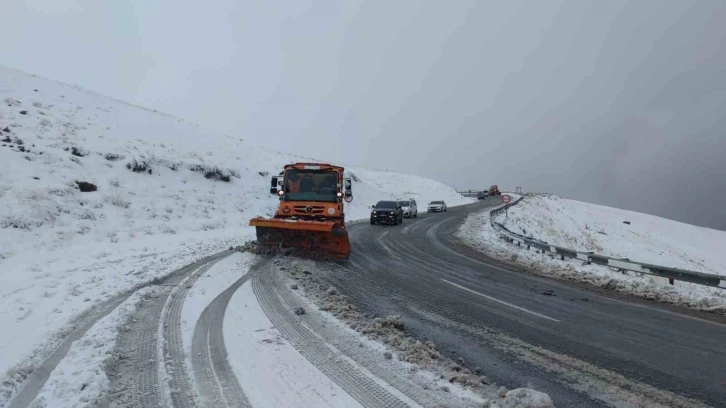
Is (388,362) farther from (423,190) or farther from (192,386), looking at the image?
(423,190)

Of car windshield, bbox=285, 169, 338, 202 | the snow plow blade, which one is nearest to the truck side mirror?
car windshield, bbox=285, 169, 338, 202

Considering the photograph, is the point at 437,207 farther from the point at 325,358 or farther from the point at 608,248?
the point at 325,358

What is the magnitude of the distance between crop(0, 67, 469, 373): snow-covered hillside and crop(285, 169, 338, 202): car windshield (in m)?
3.29

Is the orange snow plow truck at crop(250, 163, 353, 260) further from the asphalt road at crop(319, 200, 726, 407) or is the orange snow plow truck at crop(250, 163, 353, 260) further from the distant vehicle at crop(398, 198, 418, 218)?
the distant vehicle at crop(398, 198, 418, 218)

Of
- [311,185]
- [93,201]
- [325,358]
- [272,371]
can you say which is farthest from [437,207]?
[272,371]

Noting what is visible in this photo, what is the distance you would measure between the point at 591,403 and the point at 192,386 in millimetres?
3815

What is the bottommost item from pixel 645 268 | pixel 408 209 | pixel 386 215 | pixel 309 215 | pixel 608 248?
pixel 608 248

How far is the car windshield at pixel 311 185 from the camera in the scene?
12.6 metres

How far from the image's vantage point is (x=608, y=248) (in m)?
27.9

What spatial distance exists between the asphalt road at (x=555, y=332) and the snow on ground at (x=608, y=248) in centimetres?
120

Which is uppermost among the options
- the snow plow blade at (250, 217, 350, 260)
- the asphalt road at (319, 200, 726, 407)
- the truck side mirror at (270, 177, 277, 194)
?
the truck side mirror at (270, 177, 277, 194)

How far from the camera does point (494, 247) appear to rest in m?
17.1

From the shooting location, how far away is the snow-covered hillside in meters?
7.33

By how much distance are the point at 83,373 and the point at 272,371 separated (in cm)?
187
